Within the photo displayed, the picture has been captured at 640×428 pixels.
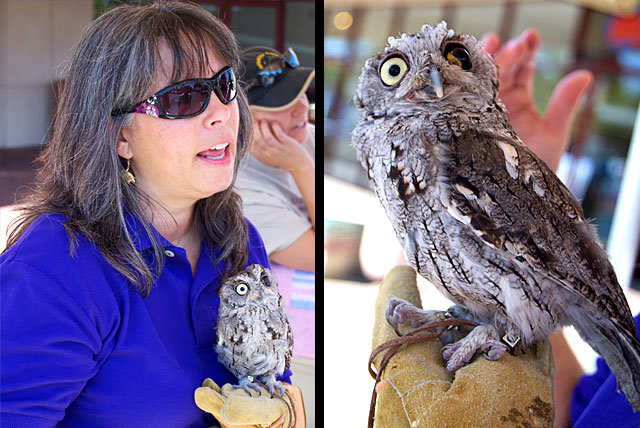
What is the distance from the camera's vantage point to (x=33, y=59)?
88cm

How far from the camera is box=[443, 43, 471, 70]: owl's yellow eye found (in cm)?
75

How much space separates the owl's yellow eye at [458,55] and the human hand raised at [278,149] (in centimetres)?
55

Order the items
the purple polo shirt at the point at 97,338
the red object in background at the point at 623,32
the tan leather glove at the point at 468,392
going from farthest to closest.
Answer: the red object in background at the point at 623,32
the tan leather glove at the point at 468,392
the purple polo shirt at the point at 97,338

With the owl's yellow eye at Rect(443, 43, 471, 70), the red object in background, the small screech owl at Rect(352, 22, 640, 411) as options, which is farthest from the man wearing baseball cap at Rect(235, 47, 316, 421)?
Answer: the red object in background

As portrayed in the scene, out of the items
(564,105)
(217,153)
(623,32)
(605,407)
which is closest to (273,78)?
(217,153)

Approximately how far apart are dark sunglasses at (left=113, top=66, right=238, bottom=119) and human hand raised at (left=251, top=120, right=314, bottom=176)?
403 millimetres

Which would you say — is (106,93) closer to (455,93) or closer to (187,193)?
(187,193)

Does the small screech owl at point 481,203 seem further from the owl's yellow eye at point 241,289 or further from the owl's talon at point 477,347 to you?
the owl's yellow eye at point 241,289

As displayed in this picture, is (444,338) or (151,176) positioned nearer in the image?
(151,176)

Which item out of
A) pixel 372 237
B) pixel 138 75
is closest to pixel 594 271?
pixel 372 237

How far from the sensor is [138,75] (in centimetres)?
74

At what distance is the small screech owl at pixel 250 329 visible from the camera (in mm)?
794

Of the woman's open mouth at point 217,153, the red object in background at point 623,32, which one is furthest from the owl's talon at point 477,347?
the red object in background at point 623,32

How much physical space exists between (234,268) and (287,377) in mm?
233
